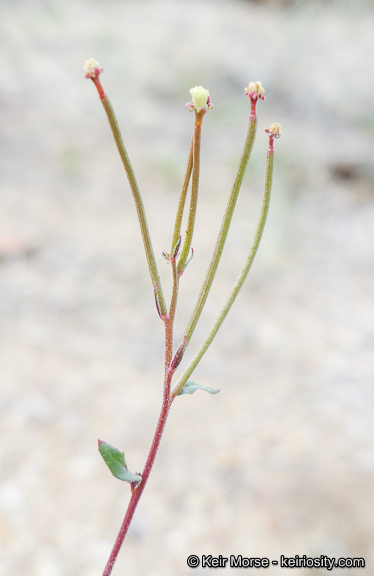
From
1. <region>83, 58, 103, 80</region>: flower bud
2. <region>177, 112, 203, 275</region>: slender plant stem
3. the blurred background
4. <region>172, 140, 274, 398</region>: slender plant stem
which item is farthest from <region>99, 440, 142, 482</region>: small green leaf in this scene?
the blurred background

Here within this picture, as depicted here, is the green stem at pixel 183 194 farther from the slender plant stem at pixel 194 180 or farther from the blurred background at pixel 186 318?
the blurred background at pixel 186 318

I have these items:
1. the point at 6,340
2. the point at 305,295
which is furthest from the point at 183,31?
the point at 6,340

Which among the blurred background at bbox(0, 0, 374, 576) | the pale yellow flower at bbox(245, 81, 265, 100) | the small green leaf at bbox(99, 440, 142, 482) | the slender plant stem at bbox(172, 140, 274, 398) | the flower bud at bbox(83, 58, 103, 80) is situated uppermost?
the blurred background at bbox(0, 0, 374, 576)

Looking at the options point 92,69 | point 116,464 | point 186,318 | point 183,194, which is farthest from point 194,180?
point 186,318

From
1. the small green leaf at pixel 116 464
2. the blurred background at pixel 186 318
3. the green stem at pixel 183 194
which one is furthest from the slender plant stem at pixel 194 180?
the blurred background at pixel 186 318

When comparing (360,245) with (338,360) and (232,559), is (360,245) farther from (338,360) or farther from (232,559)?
(232,559)

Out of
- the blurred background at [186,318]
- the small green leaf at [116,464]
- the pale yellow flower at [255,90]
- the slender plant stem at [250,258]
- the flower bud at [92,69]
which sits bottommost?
the small green leaf at [116,464]

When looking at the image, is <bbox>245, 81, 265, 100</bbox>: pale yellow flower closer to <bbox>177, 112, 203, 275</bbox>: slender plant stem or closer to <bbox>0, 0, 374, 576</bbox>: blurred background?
<bbox>177, 112, 203, 275</bbox>: slender plant stem
